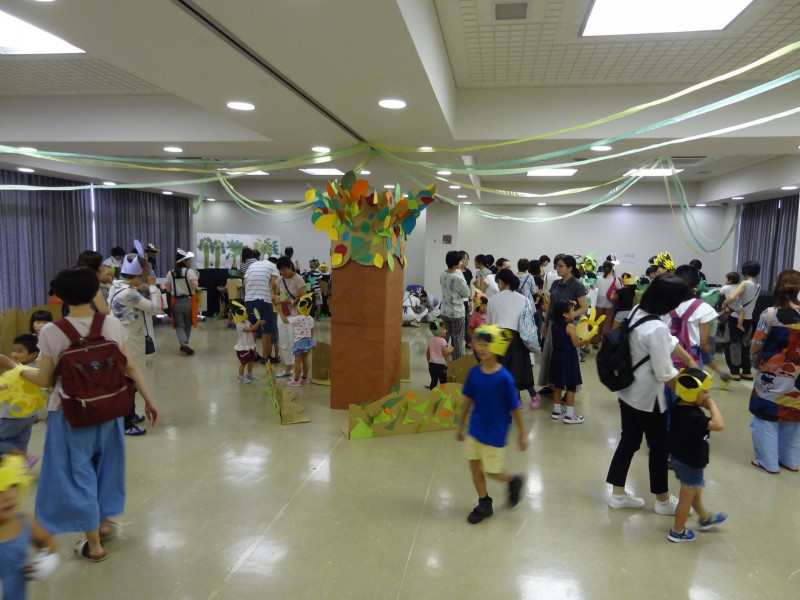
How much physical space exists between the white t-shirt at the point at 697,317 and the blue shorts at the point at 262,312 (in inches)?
172

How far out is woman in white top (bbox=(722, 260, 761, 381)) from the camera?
595cm

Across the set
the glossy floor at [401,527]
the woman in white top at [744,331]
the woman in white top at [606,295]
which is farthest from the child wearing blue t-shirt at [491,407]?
the woman in white top at [606,295]

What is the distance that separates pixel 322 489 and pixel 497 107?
392 centimetres

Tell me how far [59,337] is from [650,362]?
3.00 meters

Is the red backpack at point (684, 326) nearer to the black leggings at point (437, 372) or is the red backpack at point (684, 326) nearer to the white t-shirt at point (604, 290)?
the black leggings at point (437, 372)

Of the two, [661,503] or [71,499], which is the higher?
[71,499]

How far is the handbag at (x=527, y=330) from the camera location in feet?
14.5

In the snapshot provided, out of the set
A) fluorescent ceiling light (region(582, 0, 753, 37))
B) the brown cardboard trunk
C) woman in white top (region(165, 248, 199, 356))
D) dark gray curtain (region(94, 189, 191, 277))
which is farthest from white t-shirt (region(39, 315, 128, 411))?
dark gray curtain (region(94, 189, 191, 277))

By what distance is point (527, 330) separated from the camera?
4.42 metres

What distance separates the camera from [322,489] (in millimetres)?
3279

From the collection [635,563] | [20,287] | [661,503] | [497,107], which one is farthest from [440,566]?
[20,287]

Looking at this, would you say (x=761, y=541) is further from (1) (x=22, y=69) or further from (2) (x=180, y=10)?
(1) (x=22, y=69)

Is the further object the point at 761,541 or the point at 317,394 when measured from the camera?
the point at 317,394

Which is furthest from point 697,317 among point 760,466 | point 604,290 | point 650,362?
point 604,290
